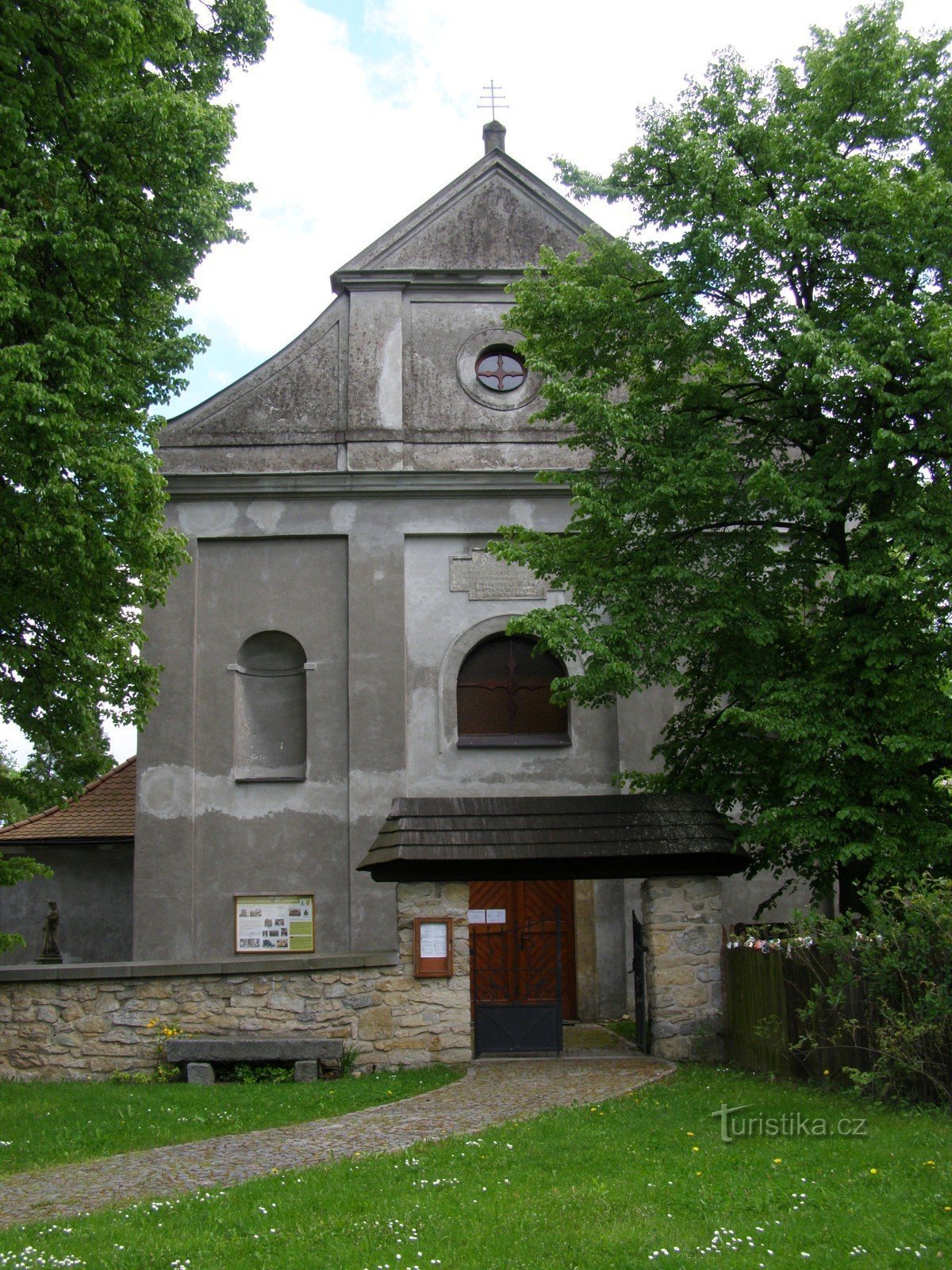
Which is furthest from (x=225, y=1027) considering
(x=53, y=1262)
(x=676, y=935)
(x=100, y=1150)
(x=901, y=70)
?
(x=901, y=70)

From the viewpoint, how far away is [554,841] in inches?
459

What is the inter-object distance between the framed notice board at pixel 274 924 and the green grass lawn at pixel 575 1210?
24.9 feet

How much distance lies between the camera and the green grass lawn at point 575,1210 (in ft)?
18.3

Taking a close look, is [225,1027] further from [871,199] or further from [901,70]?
[901,70]

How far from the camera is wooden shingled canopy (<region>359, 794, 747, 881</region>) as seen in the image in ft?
37.6

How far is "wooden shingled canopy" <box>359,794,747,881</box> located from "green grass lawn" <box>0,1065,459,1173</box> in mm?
1938

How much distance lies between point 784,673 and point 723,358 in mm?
3250

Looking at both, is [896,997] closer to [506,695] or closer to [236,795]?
[506,695]

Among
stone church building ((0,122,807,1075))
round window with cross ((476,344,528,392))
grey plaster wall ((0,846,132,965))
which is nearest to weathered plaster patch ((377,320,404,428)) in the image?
stone church building ((0,122,807,1075))

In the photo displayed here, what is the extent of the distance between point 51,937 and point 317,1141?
906cm

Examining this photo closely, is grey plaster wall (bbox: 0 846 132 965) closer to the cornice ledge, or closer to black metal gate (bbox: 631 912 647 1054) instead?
the cornice ledge

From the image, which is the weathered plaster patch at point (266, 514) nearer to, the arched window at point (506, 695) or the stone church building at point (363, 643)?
the stone church building at point (363, 643)

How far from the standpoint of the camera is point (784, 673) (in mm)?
11945

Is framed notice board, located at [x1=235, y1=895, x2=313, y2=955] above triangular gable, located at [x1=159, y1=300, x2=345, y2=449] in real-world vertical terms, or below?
below
